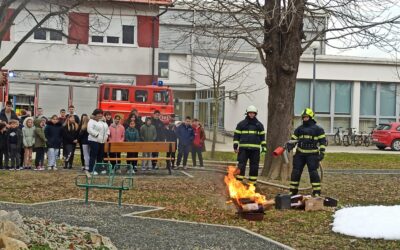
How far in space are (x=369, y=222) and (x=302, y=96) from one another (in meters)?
28.4

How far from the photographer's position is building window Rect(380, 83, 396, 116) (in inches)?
1549

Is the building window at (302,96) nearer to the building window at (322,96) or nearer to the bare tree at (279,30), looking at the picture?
the building window at (322,96)

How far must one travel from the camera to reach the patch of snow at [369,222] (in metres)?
9.30

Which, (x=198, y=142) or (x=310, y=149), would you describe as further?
(x=198, y=142)

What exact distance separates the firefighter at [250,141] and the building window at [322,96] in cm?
2497

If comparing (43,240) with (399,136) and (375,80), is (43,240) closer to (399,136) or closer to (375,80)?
(399,136)

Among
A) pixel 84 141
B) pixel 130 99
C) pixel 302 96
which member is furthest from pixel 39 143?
pixel 302 96

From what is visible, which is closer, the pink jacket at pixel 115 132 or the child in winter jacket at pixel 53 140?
the child in winter jacket at pixel 53 140

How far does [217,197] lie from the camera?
12.9 m

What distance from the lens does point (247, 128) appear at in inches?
535

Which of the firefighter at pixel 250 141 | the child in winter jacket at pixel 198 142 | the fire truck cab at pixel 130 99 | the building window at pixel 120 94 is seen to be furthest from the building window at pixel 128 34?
the firefighter at pixel 250 141

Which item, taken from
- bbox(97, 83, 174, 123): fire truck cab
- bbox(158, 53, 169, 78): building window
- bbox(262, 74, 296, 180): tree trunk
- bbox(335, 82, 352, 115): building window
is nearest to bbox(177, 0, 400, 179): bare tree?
bbox(262, 74, 296, 180): tree trunk

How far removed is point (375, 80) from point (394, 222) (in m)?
30.2

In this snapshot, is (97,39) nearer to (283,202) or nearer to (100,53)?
(100,53)
